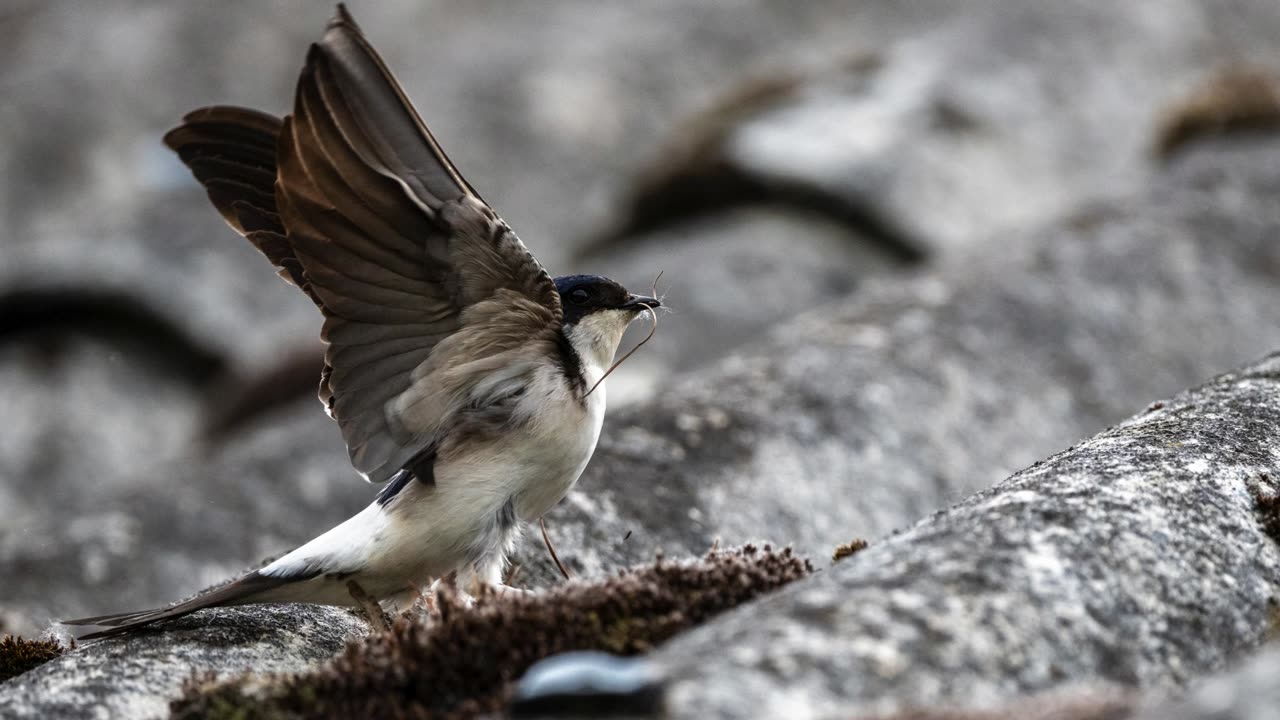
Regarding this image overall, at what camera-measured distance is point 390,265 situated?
5074 mm

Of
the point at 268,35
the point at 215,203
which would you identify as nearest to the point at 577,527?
the point at 215,203

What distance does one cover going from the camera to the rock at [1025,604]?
3332mm

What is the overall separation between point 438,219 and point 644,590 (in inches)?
64.1

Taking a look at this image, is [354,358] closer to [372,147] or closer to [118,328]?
[372,147]

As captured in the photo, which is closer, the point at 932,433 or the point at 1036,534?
the point at 1036,534

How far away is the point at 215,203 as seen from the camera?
6262 mm

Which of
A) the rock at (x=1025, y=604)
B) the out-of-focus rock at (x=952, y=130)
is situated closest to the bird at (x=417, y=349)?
the rock at (x=1025, y=604)

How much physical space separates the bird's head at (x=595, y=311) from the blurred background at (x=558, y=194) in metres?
3.90

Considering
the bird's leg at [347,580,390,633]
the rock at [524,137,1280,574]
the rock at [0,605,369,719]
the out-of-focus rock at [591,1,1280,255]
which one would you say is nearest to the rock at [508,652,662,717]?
the rock at [0,605,369,719]

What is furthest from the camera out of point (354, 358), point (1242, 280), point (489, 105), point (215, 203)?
point (489, 105)

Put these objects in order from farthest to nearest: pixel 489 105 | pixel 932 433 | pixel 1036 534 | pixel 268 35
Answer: pixel 268 35, pixel 489 105, pixel 932 433, pixel 1036 534

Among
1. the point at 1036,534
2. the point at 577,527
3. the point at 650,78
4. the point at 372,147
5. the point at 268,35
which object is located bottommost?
the point at 1036,534

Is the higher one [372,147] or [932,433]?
[372,147]

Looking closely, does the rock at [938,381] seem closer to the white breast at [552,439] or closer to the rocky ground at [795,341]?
the rocky ground at [795,341]
